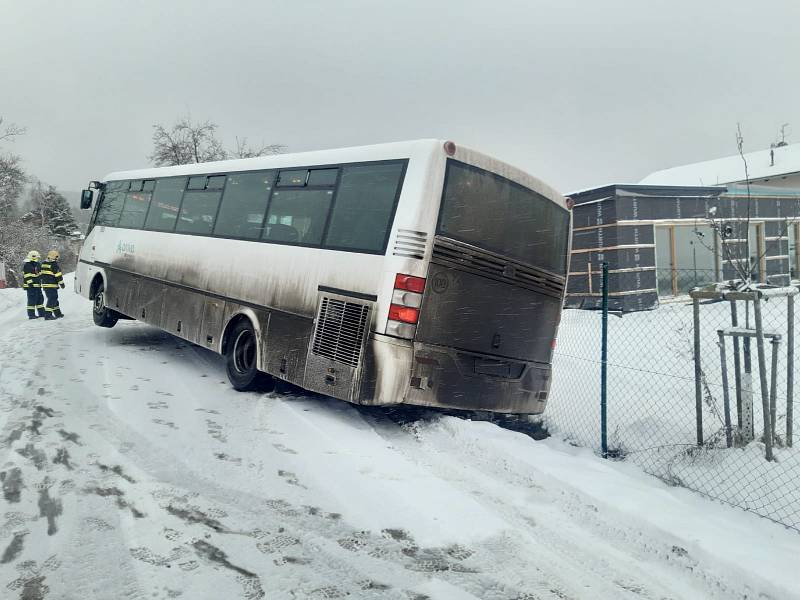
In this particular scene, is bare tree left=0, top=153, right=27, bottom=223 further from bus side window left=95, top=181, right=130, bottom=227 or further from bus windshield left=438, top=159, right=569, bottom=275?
bus windshield left=438, top=159, right=569, bottom=275

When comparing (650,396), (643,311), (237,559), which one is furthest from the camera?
(643,311)

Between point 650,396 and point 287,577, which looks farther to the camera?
point 650,396

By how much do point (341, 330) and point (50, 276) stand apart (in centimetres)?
1217

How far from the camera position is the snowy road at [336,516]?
9.33 feet

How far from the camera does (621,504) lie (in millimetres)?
3811

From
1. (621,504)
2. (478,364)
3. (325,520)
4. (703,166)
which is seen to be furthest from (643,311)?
(703,166)

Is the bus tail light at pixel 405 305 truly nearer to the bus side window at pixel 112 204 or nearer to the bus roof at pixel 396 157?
the bus roof at pixel 396 157

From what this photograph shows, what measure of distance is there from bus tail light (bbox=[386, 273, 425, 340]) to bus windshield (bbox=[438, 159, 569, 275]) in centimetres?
56

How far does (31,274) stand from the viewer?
14.4 m

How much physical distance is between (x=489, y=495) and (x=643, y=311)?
14417mm

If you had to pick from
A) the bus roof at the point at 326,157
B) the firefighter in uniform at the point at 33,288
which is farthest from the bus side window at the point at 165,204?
the firefighter in uniform at the point at 33,288

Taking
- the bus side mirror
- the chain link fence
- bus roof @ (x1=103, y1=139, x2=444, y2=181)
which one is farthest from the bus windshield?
the bus side mirror

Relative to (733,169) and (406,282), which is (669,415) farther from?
(733,169)

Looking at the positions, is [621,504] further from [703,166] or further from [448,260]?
[703,166]
